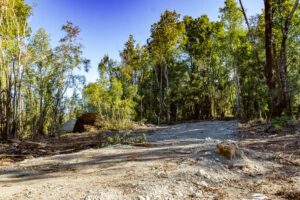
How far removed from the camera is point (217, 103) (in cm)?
3009

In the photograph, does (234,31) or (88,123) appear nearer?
(88,123)

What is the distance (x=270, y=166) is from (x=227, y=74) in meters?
25.2

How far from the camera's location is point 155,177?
4074 mm

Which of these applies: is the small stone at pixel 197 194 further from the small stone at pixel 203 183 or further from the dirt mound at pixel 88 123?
the dirt mound at pixel 88 123

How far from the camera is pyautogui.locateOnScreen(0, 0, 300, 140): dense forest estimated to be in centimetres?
1427

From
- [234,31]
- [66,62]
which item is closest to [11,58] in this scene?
[66,62]

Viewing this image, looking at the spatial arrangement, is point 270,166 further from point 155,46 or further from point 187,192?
point 155,46

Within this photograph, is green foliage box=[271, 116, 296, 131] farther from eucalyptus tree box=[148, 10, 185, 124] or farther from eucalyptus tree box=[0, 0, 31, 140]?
eucalyptus tree box=[148, 10, 185, 124]

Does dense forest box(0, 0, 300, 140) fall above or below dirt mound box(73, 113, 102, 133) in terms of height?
above

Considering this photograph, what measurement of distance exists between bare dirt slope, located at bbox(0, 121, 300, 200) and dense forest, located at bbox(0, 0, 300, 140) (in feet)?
22.6

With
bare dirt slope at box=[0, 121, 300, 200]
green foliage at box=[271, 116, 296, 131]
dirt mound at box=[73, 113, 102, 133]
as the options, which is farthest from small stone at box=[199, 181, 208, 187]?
dirt mound at box=[73, 113, 102, 133]

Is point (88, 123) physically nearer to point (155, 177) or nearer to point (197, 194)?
point (155, 177)

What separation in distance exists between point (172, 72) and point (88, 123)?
1390 centimetres

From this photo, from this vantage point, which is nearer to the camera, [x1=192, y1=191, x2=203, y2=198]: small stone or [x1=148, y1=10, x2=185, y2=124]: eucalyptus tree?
[x1=192, y1=191, x2=203, y2=198]: small stone
